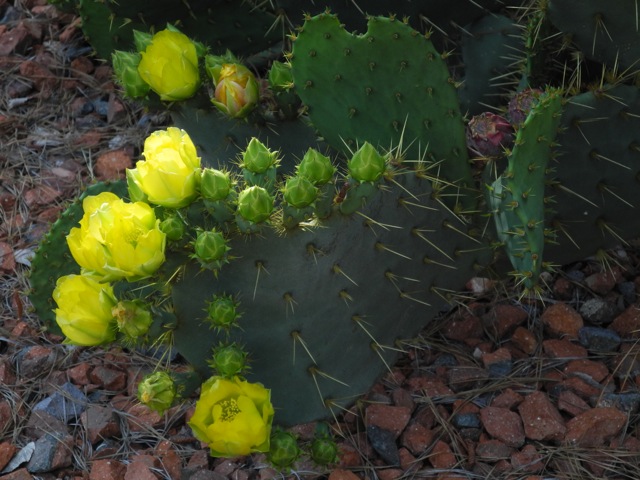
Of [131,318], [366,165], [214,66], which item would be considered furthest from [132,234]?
[214,66]

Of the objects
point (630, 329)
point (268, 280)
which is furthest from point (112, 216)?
point (630, 329)

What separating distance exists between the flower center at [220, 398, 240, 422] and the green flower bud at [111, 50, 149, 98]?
641 millimetres

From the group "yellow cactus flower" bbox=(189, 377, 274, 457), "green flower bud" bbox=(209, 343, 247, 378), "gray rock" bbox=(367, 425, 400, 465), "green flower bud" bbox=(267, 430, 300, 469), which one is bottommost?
"gray rock" bbox=(367, 425, 400, 465)

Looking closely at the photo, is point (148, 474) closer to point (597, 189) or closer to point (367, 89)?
point (367, 89)

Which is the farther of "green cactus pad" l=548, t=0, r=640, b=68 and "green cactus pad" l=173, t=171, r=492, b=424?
"green cactus pad" l=548, t=0, r=640, b=68

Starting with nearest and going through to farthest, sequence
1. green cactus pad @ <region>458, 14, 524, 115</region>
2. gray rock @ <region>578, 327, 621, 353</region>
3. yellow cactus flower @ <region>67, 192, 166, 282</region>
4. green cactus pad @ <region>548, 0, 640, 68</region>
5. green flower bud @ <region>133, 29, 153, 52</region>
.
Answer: yellow cactus flower @ <region>67, 192, 166, 282</region>, green cactus pad @ <region>548, 0, 640, 68</region>, green flower bud @ <region>133, 29, 153, 52</region>, gray rock @ <region>578, 327, 621, 353</region>, green cactus pad @ <region>458, 14, 524, 115</region>

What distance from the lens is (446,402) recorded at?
5.65 feet

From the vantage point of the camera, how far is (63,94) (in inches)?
98.6

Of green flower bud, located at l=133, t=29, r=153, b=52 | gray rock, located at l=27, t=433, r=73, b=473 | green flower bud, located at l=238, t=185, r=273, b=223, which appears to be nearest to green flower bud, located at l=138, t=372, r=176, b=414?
green flower bud, located at l=238, t=185, r=273, b=223

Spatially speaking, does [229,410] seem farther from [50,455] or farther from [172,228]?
[50,455]

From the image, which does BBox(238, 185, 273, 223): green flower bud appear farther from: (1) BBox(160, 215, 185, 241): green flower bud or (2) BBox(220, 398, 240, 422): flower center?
(2) BBox(220, 398, 240, 422): flower center

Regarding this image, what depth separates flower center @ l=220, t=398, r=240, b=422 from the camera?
1.38 meters

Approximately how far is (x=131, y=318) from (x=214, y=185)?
0.24 m

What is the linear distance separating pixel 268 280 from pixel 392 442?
43cm
